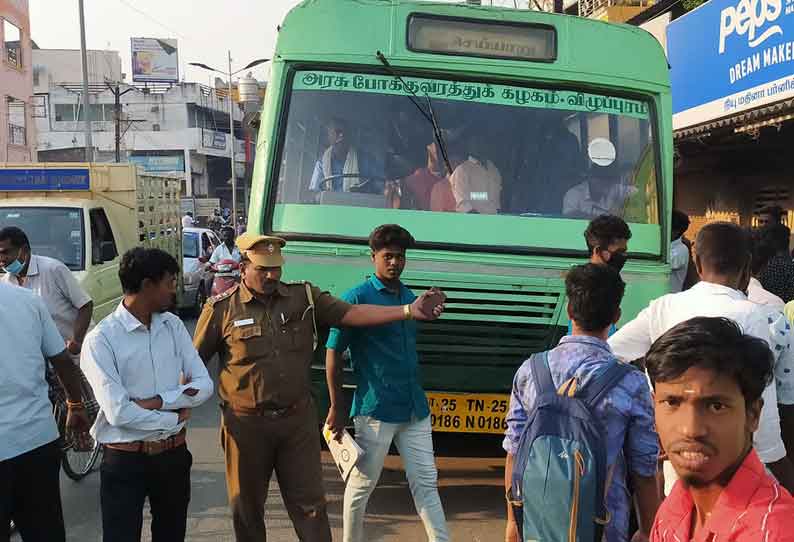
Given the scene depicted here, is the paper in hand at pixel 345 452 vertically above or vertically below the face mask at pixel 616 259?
below

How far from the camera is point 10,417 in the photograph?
3.49 metres

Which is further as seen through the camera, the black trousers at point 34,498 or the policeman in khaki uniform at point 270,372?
the policeman in khaki uniform at point 270,372

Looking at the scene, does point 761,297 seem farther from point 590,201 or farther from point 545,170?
point 545,170

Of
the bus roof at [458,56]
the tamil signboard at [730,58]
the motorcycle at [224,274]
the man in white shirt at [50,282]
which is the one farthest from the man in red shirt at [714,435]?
the motorcycle at [224,274]

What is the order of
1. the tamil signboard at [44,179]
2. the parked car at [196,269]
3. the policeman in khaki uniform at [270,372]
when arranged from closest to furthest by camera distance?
the policeman in khaki uniform at [270,372] < the tamil signboard at [44,179] < the parked car at [196,269]

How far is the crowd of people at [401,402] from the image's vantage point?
1.68 meters

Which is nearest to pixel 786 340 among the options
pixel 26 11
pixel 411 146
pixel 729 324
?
pixel 729 324

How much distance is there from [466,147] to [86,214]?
211 inches

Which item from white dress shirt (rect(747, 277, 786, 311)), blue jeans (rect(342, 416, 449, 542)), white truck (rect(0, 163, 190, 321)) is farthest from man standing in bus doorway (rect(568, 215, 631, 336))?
white truck (rect(0, 163, 190, 321))

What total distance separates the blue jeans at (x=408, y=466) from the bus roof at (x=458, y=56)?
2.34 meters

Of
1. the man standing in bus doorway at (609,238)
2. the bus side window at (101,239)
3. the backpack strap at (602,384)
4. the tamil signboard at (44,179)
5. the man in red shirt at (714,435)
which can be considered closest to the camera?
the man in red shirt at (714,435)

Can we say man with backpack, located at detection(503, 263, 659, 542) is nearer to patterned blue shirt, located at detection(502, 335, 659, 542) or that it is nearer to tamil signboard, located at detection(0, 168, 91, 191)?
patterned blue shirt, located at detection(502, 335, 659, 542)

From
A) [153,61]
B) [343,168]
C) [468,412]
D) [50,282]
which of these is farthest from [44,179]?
[153,61]

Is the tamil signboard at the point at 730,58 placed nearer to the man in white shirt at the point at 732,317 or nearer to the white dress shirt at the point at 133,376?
the man in white shirt at the point at 732,317
